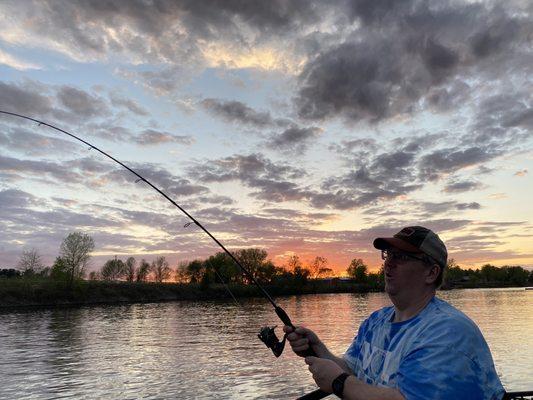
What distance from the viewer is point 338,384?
307cm

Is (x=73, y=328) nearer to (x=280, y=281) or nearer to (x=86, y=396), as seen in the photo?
(x=86, y=396)

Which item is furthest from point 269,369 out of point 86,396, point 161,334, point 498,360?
point 161,334

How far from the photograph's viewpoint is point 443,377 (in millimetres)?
2545

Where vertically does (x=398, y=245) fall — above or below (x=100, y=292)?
above

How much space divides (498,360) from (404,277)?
23.9 m

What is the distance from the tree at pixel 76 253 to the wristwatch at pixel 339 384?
107161mm

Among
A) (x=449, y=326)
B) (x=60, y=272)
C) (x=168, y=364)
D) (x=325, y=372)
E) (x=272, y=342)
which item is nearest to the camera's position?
(x=449, y=326)

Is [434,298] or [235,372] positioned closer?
[434,298]

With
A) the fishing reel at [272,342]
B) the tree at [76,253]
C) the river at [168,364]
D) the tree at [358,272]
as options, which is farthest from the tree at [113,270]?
the fishing reel at [272,342]

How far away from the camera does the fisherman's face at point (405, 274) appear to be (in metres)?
3.29

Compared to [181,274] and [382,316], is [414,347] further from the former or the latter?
[181,274]

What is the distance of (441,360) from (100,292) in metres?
112

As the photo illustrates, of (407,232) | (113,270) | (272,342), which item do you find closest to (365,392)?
(407,232)

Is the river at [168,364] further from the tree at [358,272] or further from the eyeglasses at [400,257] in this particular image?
the tree at [358,272]
